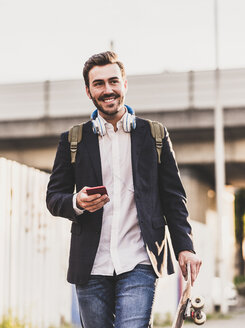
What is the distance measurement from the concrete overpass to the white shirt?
20.8 metres

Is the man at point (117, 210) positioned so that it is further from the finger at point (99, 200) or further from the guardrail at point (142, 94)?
the guardrail at point (142, 94)

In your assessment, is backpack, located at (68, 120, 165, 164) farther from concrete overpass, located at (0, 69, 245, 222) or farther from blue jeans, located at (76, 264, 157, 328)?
concrete overpass, located at (0, 69, 245, 222)

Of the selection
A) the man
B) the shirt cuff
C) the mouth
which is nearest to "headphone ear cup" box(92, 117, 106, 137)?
the man

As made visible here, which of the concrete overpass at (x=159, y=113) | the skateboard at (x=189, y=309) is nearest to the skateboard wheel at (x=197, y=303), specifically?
the skateboard at (x=189, y=309)

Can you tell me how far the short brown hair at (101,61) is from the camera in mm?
3848

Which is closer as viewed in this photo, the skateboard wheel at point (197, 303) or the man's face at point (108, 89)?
the skateboard wheel at point (197, 303)

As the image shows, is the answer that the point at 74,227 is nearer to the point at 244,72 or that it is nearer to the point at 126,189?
the point at 126,189

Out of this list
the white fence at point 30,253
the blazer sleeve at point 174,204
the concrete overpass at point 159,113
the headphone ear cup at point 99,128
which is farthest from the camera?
the concrete overpass at point 159,113

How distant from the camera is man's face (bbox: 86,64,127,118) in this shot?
3828 mm

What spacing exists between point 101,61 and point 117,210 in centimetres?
68

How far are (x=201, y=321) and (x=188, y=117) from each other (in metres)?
21.5

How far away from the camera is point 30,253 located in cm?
877

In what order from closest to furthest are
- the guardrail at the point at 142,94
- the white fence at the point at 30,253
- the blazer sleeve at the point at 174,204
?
1. the blazer sleeve at the point at 174,204
2. the white fence at the point at 30,253
3. the guardrail at the point at 142,94

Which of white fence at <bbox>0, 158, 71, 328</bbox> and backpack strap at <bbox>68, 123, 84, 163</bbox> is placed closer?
backpack strap at <bbox>68, 123, 84, 163</bbox>
